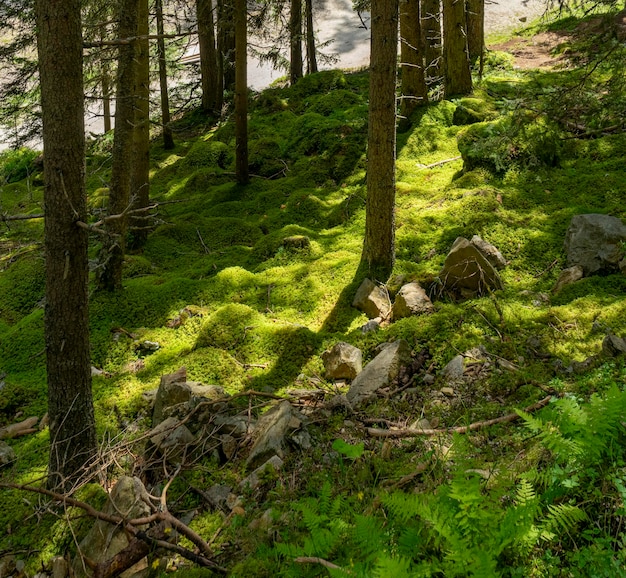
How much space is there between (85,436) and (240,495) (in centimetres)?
142

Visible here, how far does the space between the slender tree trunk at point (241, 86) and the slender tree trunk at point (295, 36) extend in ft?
19.6

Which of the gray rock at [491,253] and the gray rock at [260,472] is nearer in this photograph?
the gray rock at [260,472]

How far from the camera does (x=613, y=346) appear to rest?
3.90 m

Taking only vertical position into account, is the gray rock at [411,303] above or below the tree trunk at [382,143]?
below

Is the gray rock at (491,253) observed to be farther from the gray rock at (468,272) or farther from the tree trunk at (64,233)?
the tree trunk at (64,233)

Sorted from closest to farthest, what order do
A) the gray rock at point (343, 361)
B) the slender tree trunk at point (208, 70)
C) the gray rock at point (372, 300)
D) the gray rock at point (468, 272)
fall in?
1. the gray rock at point (343, 361)
2. the gray rock at point (468, 272)
3. the gray rock at point (372, 300)
4. the slender tree trunk at point (208, 70)

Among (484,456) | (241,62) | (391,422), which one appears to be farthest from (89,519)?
(241,62)

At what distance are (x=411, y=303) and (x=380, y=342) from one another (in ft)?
2.07

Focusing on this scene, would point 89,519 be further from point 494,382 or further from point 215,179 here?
point 215,179

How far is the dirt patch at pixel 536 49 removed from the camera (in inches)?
659

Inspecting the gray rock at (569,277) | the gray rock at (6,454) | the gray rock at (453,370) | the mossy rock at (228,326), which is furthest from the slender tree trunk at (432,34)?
the gray rock at (6,454)

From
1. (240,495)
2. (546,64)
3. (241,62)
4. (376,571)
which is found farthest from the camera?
(546,64)

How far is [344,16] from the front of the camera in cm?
3250

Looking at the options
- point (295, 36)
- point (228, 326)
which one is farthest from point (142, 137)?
point (295, 36)
